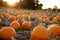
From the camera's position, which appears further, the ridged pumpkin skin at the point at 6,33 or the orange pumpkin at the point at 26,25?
the orange pumpkin at the point at 26,25

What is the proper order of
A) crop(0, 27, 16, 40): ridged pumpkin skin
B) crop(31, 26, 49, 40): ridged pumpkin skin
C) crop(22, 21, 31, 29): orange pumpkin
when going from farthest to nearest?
1. crop(22, 21, 31, 29): orange pumpkin
2. crop(0, 27, 16, 40): ridged pumpkin skin
3. crop(31, 26, 49, 40): ridged pumpkin skin

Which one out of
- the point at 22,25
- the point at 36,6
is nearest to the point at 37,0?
the point at 36,6

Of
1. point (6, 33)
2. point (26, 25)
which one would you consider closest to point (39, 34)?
point (6, 33)

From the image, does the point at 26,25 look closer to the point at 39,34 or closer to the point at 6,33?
the point at 6,33

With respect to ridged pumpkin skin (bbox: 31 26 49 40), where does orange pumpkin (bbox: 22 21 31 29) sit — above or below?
below

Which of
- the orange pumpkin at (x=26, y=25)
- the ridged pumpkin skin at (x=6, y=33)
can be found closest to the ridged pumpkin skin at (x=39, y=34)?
the ridged pumpkin skin at (x=6, y=33)

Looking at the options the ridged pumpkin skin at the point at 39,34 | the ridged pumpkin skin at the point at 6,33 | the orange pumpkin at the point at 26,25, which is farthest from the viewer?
the orange pumpkin at the point at 26,25

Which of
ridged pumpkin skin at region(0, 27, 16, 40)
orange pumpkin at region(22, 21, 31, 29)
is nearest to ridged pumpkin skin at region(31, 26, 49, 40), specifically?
ridged pumpkin skin at region(0, 27, 16, 40)

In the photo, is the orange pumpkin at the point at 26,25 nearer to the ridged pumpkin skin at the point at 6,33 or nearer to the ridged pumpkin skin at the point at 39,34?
the ridged pumpkin skin at the point at 6,33

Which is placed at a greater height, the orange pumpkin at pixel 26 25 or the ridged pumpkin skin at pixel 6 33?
Result: the ridged pumpkin skin at pixel 6 33

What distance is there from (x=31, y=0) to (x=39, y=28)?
25801mm

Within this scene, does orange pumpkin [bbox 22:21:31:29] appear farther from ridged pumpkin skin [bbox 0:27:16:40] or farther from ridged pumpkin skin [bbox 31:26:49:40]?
ridged pumpkin skin [bbox 31:26:49:40]

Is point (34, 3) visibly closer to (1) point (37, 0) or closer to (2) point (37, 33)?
(1) point (37, 0)

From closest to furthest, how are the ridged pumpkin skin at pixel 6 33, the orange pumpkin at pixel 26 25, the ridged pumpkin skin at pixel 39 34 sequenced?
the ridged pumpkin skin at pixel 39 34 < the ridged pumpkin skin at pixel 6 33 < the orange pumpkin at pixel 26 25
